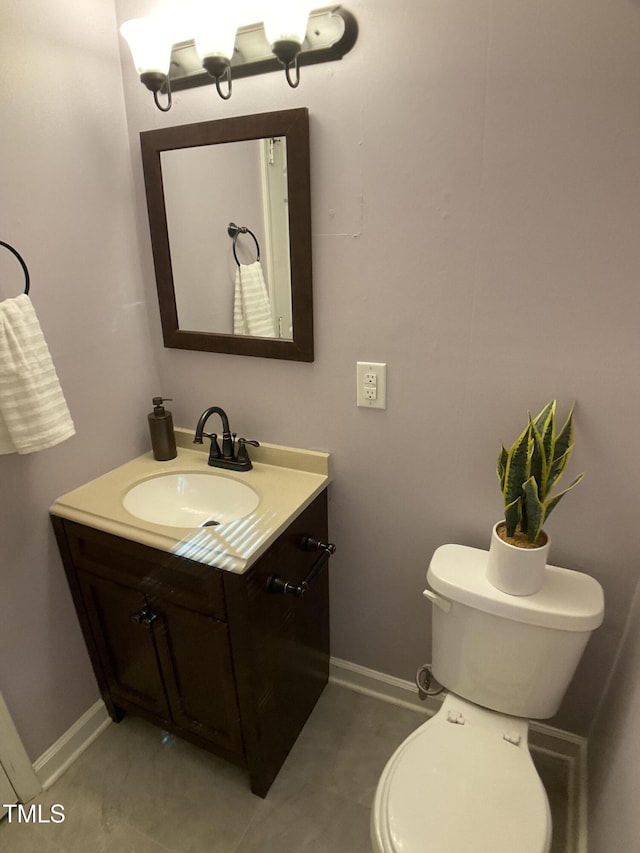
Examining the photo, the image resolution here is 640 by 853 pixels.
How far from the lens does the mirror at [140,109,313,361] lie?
4.04 feet

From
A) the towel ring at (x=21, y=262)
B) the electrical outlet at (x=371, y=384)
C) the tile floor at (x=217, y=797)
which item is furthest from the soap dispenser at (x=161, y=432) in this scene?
the tile floor at (x=217, y=797)

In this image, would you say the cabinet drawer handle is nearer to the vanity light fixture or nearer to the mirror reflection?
the mirror reflection

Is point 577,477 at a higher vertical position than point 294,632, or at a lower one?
higher

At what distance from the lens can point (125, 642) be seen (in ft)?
4.66

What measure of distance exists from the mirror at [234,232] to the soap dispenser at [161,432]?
0.71 feet

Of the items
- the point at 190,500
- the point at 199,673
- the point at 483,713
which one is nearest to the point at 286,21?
the point at 190,500

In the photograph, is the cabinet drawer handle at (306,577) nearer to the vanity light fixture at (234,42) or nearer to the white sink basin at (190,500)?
the white sink basin at (190,500)

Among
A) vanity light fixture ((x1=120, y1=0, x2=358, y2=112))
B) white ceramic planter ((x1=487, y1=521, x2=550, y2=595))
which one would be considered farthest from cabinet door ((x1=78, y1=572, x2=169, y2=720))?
vanity light fixture ((x1=120, y1=0, x2=358, y2=112))

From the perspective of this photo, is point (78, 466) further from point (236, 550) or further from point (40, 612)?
point (236, 550)

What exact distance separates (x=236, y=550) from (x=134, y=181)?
1123mm

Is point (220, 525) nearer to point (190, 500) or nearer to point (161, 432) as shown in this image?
point (190, 500)

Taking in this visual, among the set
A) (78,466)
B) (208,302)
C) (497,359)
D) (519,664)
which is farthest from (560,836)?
(208,302)

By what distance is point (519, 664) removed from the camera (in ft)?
3.83

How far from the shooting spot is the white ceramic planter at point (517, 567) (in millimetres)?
1086
